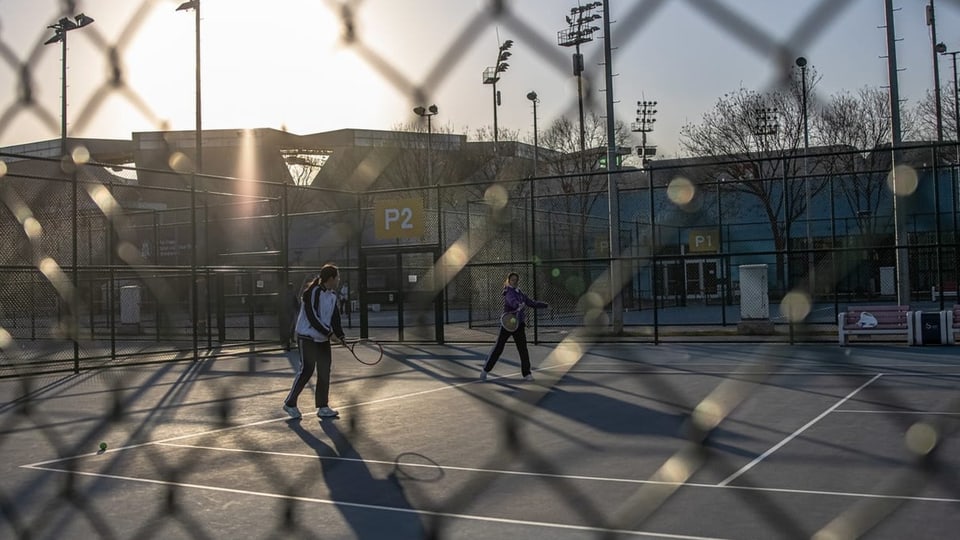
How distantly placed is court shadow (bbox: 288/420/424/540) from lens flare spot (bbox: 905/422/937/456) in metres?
3.69

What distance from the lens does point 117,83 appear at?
282 centimetres

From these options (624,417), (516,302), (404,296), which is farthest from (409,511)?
(404,296)

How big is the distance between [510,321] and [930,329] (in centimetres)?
818

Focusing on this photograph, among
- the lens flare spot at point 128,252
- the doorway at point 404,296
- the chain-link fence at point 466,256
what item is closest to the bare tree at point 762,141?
the chain-link fence at point 466,256

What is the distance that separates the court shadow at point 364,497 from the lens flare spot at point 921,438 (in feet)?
12.1

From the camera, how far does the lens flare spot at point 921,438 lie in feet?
19.7

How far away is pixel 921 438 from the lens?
6453 mm

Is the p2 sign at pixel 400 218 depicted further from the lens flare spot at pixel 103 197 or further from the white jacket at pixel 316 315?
the white jacket at pixel 316 315

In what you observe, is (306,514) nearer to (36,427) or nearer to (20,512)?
(20,512)

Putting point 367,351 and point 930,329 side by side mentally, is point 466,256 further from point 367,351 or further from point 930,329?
point 930,329

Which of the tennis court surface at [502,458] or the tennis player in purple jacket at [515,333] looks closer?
the tennis court surface at [502,458]

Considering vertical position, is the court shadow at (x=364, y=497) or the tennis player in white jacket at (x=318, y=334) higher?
the tennis player in white jacket at (x=318, y=334)

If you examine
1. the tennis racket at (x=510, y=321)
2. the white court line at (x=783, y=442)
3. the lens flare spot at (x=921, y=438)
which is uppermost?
the tennis racket at (x=510, y=321)

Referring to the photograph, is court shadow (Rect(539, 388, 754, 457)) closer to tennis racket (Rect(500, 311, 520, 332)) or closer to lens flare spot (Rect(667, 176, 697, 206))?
tennis racket (Rect(500, 311, 520, 332))
